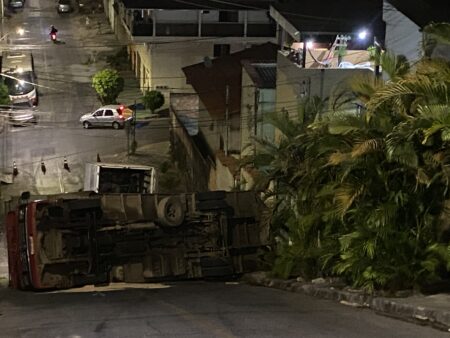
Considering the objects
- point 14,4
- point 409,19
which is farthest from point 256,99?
point 14,4

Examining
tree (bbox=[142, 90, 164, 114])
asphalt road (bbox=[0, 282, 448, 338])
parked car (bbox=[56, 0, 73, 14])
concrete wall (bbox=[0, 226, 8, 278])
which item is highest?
parked car (bbox=[56, 0, 73, 14])

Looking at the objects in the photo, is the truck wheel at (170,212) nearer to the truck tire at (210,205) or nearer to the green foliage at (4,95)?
the truck tire at (210,205)

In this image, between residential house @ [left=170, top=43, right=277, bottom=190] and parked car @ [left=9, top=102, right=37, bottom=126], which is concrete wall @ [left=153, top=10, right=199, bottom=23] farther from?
parked car @ [left=9, top=102, right=37, bottom=126]

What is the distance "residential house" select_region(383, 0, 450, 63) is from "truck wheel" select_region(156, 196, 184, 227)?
612 cm

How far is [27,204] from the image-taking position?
1648cm

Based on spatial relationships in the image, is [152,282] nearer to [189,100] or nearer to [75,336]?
[75,336]

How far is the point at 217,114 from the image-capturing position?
3334cm

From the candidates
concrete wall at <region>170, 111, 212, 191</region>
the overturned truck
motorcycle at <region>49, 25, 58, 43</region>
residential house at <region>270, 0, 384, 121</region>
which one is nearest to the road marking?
the overturned truck

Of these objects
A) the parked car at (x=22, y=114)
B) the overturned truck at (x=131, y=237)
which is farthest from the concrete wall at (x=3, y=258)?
the parked car at (x=22, y=114)

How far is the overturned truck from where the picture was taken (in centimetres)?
1644

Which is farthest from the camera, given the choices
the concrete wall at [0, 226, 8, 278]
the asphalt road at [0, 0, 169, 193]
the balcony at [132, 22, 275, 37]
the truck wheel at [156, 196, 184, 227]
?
the balcony at [132, 22, 275, 37]

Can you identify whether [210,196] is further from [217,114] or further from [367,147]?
[217,114]

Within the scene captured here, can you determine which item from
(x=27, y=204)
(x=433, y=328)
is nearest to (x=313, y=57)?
(x=27, y=204)

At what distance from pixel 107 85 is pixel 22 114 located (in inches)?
200
